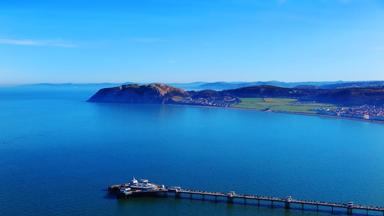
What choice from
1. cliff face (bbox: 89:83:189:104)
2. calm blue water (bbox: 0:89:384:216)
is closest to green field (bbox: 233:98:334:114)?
cliff face (bbox: 89:83:189:104)

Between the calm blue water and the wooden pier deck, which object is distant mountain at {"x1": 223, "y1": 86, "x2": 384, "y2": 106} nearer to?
the calm blue water

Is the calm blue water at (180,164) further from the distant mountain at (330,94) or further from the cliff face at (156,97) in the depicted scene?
the cliff face at (156,97)

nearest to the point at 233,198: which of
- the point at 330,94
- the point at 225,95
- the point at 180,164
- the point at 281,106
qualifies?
the point at 180,164

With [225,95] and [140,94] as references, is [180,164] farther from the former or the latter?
[225,95]

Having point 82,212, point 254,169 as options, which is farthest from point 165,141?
point 82,212

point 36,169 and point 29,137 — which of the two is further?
point 29,137

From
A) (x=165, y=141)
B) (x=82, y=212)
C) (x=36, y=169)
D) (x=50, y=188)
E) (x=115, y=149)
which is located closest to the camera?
(x=82, y=212)

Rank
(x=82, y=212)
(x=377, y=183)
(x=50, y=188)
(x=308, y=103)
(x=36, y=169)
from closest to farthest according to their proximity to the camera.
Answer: (x=82, y=212), (x=50, y=188), (x=377, y=183), (x=36, y=169), (x=308, y=103)

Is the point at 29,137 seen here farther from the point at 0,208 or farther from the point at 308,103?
the point at 308,103
